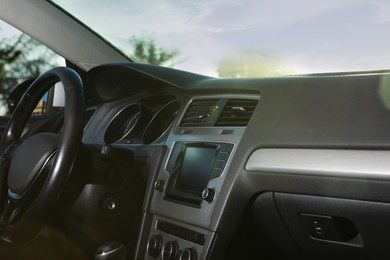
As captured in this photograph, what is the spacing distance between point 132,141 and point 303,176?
42.6 inches

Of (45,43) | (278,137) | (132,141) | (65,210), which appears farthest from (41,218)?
(45,43)

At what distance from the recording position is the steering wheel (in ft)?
6.13

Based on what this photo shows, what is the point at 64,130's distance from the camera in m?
1.93

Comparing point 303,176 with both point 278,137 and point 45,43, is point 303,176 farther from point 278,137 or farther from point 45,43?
point 45,43

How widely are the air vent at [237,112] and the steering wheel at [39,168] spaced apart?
56 cm

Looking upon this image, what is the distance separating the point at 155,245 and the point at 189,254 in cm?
24

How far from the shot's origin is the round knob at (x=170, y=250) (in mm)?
2039

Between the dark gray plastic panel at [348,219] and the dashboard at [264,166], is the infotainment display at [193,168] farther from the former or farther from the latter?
the dark gray plastic panel at [348,219]

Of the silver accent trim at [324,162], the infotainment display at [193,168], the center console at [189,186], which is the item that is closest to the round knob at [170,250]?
the center console at [189,186]

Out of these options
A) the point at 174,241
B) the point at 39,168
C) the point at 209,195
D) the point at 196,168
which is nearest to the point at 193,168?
the point at 196,168

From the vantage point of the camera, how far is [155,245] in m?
2.15

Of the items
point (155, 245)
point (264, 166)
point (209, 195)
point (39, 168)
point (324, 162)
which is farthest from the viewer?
point (155, 245)

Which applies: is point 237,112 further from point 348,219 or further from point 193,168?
point 348,219

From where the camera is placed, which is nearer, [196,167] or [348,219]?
[348,219]
